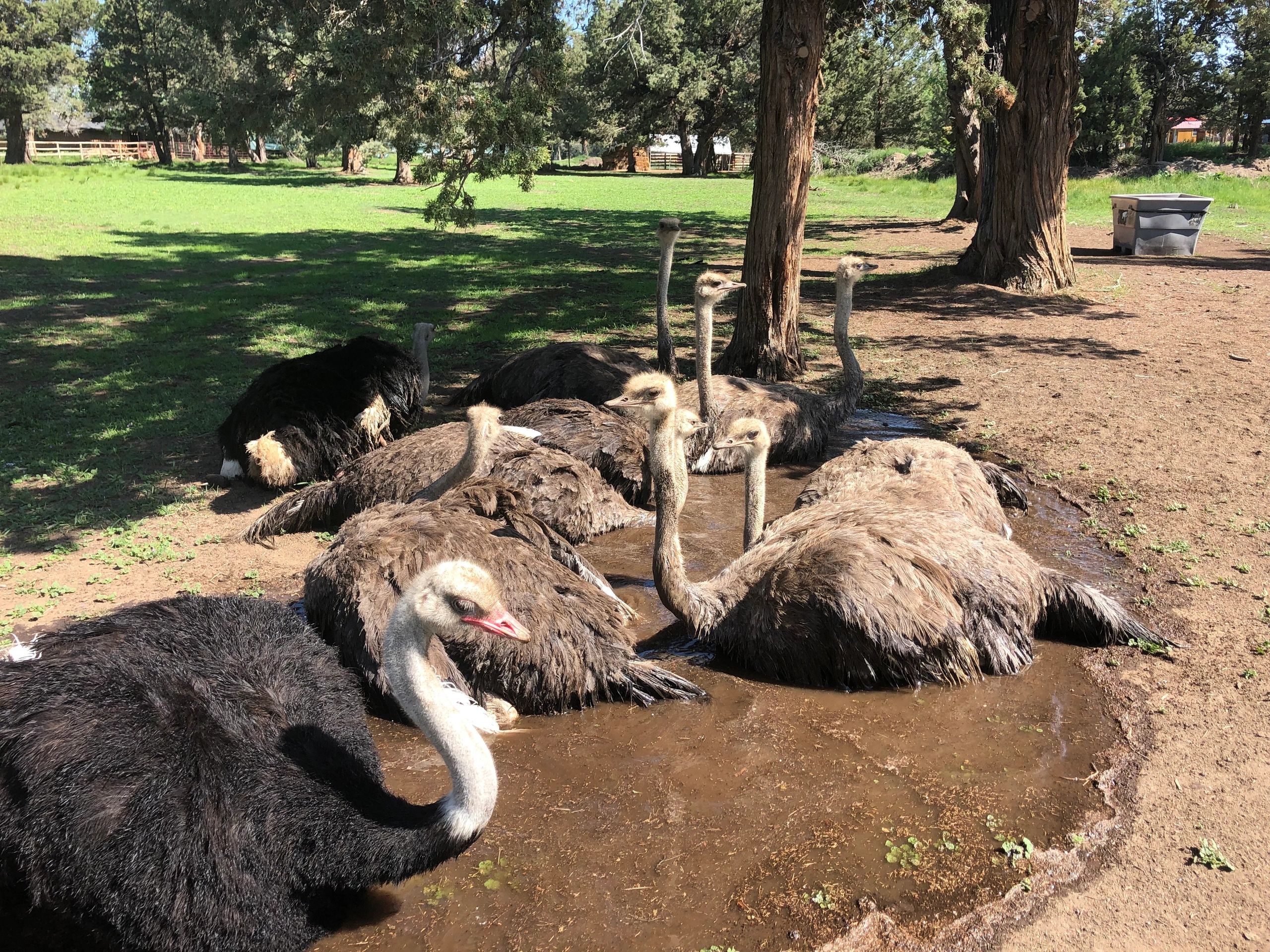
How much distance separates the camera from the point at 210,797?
3309mm

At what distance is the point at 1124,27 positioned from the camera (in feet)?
146

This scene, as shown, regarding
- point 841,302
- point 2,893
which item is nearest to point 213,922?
point 2,893

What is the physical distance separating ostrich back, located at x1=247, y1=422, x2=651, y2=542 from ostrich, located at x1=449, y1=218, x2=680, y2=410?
1559mm

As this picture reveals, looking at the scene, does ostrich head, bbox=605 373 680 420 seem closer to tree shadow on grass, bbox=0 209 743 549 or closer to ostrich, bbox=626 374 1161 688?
ostrich, bbox=626 374 1161 688

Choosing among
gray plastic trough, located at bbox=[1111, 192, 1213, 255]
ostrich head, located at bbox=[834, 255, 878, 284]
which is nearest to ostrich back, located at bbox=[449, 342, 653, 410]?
ostrich head, located at bbox=[834, 255, 878, 284]

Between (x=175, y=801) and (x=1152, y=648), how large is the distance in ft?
15.0

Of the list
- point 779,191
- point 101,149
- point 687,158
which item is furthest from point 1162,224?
point 101,149

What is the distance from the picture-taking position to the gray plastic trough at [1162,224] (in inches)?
738

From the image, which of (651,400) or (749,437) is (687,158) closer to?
(749,437)

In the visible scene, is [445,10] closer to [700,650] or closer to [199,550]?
[199,550]

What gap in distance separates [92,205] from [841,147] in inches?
1408

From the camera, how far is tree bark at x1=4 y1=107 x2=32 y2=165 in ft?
170

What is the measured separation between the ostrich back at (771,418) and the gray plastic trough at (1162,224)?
42.5 ft

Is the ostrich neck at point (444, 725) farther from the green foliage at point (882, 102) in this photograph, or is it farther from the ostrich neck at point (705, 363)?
the green foliage at point (882, 102)
